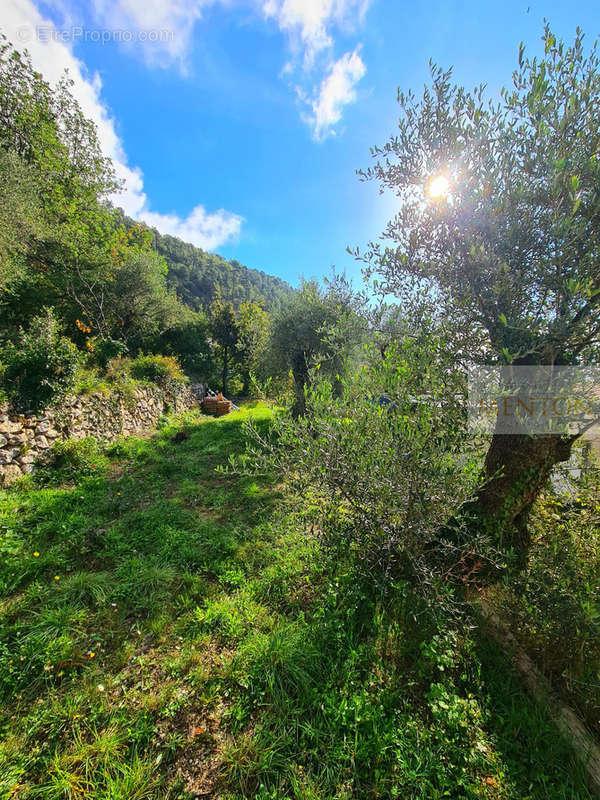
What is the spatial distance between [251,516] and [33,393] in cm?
538

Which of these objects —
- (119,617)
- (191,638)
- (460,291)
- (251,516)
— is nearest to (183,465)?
(251,516)

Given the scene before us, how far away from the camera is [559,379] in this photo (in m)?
2.36

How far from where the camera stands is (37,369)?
6051 mm

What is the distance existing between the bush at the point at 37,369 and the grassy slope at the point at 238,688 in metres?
3.21

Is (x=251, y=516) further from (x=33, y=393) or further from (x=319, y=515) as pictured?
(x=33, y=393)

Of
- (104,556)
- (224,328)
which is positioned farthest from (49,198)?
(104,556)

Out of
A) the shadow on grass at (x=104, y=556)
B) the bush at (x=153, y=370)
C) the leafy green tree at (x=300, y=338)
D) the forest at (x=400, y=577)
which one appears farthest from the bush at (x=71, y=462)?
the leafy green tree at (x=300, y=338)

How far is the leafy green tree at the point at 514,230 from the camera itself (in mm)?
2168

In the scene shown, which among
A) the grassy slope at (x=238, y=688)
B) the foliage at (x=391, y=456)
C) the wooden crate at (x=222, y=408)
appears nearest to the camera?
the grassy slope at (x=238, y=688)

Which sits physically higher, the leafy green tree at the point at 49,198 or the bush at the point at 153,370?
the leafy green tree at the point at 49,198

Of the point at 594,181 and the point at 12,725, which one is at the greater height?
the point at 594,181

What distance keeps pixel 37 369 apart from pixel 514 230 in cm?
831

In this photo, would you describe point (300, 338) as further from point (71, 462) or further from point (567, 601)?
point (567, 601)

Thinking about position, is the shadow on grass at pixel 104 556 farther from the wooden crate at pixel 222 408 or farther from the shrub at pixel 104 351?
the wooden crate at pixel 222 408
